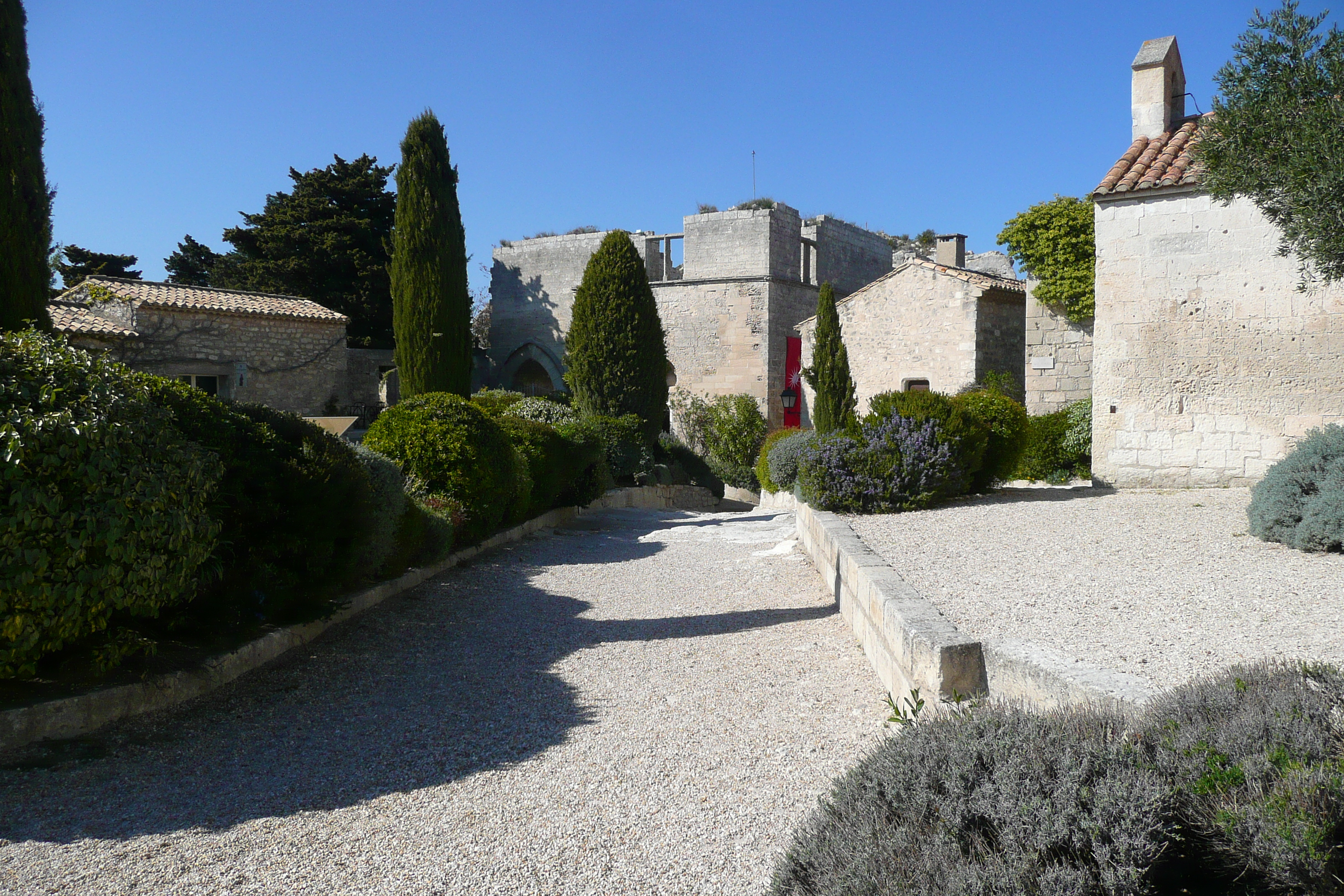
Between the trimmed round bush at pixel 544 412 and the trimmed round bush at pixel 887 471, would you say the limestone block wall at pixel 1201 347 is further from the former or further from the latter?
the trimmed round bush at pixel 544 412

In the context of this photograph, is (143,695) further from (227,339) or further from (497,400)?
(227,339)

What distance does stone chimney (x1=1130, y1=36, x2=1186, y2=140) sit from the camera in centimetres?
1088

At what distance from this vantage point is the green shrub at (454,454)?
787cm

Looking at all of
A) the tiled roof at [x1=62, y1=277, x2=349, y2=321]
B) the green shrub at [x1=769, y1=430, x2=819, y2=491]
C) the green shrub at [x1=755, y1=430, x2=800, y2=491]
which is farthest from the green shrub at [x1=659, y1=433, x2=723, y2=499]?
the green shrub at [x1=769, y1=430, x2=819, y2=491]

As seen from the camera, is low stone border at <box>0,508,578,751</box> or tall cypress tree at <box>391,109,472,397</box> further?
tall cypress tree at <box>391,109,472,397</box>

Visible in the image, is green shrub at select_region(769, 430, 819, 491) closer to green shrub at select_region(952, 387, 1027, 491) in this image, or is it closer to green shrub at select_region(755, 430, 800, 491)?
green shrub at select_region(755, 430, 800, 491)

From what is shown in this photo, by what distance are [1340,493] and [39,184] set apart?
818cm

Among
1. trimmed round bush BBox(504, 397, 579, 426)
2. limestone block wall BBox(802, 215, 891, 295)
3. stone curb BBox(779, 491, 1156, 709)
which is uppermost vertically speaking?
limestone block wall BBox(802, 215, 891, 295)

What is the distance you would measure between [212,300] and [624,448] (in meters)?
11.5

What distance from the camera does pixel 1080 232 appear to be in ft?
47.3

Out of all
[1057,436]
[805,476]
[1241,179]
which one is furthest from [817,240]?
[1241,179]

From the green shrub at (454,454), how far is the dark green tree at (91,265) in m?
25.7

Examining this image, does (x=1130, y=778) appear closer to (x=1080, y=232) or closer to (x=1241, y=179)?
(x=1241, y=179)

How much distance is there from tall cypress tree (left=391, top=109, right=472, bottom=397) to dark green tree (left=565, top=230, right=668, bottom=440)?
8.06 feet
